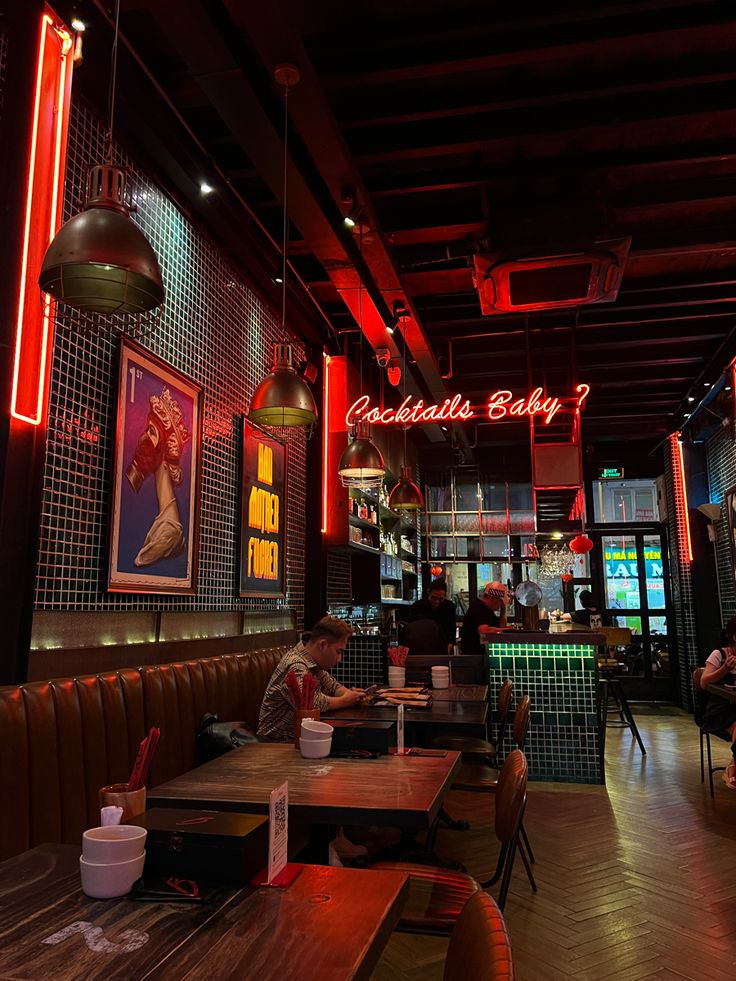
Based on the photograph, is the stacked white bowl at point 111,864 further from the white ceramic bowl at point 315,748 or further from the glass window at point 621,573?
the glass window at point 621,573

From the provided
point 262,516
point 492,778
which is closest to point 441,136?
point 262,516

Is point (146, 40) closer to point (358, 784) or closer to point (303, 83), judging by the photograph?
point (303, 83)

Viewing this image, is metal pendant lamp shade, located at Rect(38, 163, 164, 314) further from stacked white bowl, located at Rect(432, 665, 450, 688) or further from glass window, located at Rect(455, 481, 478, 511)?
glass window, located at Rect(455, 481, 478, 511)

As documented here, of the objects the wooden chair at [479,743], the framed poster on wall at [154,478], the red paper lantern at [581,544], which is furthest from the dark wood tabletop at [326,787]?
the red paper lantern at [581,544]

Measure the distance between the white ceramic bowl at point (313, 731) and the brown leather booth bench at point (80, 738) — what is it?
0.99m

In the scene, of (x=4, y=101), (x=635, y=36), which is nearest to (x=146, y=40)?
(x=4, y=101)

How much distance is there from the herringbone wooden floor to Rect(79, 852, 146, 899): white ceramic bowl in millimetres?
1912

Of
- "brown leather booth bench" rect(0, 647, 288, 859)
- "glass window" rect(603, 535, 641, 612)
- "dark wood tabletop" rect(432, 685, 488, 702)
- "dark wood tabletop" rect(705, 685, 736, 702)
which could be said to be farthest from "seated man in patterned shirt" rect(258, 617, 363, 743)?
"glass window" rect(603, 535, 641, 612)

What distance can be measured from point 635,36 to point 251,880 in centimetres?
420

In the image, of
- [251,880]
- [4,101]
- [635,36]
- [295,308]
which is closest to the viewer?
[251,880]

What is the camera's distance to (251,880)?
151 centimetres

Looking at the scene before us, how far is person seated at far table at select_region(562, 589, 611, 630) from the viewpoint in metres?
12.6

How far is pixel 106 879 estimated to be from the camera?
142 cm

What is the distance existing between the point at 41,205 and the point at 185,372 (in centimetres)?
166
